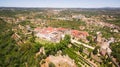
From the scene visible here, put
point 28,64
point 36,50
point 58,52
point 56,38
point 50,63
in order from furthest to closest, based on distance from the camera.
→ point 56,38
point 36,50
point 58,52
point 28,64
point 50,63

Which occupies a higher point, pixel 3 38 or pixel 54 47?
pixel 54 47

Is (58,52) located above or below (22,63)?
above

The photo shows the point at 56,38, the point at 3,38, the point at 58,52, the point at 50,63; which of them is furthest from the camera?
the point at 3,38

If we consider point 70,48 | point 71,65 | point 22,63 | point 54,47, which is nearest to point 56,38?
point 70,48

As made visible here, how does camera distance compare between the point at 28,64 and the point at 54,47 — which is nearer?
the point at 28,64

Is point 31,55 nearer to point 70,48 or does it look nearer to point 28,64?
point 28,64

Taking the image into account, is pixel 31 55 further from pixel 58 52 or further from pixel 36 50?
pixel 58 52

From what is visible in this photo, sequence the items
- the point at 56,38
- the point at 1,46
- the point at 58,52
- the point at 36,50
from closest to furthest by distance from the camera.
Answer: the point at 58,52 < the point at 36,50 < the point at 1,46 < the point at 56,38

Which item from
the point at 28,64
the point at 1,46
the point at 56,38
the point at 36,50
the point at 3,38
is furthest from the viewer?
the point at 3,38

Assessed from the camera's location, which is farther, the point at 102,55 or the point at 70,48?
the point at 70,48
